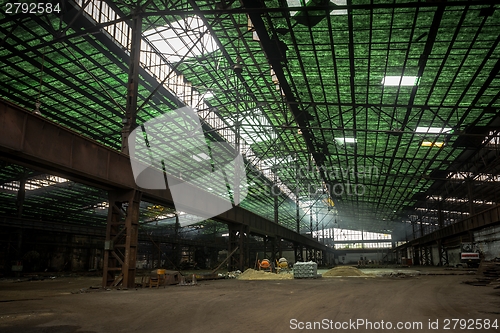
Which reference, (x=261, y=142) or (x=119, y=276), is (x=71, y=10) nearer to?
(x=119, y=276)

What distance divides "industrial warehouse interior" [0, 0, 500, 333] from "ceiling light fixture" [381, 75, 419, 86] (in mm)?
100

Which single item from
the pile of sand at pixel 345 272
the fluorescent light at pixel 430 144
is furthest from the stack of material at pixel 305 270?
the fluorescent light at pixel 430 144

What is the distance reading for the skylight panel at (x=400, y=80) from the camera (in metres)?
19.8

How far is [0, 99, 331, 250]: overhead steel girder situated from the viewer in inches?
370

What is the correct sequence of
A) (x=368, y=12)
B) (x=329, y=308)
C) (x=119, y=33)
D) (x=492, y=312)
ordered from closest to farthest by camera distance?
(x=492, y=312) → (x=329, y=308) → (x=368, y=12) → (x=119, y=33)

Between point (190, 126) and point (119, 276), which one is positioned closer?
point (119, 276)

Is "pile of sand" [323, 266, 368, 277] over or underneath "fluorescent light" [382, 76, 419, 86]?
underneath

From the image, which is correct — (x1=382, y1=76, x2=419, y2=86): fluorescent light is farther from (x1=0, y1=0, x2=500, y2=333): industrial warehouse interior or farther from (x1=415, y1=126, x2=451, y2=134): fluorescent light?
(x1=415, y1=126, x2=451, y2=134): fluorescent light

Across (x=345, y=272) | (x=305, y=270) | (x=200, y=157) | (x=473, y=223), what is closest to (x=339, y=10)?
(x=305, y=270)

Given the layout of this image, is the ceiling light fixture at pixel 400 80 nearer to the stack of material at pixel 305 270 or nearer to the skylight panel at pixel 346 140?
the skylight panel at pixel 346 140

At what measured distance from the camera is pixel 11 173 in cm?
3131

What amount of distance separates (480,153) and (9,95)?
32.8m

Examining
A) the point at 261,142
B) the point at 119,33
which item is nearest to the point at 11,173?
the point at 119,33

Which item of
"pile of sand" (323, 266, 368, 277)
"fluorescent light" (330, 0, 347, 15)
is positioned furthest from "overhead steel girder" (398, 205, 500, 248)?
"fluorescent light" (330, 0, 347, 15)
